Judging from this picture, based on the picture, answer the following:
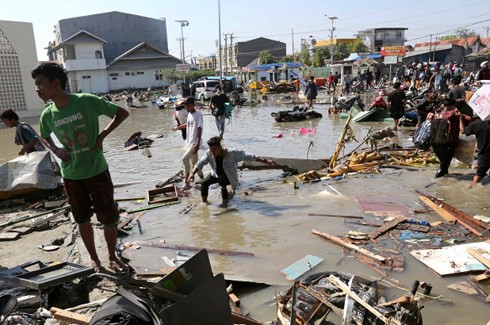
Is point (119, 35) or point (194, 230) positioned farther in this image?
point (119, 35)

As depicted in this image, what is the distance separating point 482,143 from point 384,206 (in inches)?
86.4

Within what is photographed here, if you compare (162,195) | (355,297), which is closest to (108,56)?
(162,195)

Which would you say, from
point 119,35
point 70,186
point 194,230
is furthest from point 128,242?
point 119,35

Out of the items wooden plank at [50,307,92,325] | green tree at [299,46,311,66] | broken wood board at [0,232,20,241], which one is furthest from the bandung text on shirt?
→ green tree at [299,46,311,66]

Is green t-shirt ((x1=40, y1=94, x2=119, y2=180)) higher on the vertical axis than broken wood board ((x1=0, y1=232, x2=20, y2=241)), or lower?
higher

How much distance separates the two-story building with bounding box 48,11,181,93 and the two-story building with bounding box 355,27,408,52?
3973 centimetres

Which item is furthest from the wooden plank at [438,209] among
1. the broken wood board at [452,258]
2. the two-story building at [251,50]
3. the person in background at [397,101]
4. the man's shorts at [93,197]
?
the two-story building at [251,50]

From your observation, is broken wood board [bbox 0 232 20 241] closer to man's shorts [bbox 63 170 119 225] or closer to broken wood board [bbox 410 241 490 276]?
man's shorts [bbox 63 170 119 225]

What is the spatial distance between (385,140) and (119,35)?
61731 millimetres

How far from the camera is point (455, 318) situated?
352 centimetres

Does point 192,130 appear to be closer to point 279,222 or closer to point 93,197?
point 279,222

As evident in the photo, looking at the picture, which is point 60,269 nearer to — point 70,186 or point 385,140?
point 70,186

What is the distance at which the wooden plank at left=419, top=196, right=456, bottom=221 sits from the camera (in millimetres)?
5767

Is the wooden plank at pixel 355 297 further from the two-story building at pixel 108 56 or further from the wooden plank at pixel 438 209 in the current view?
the two-story building at pixel 108 56
